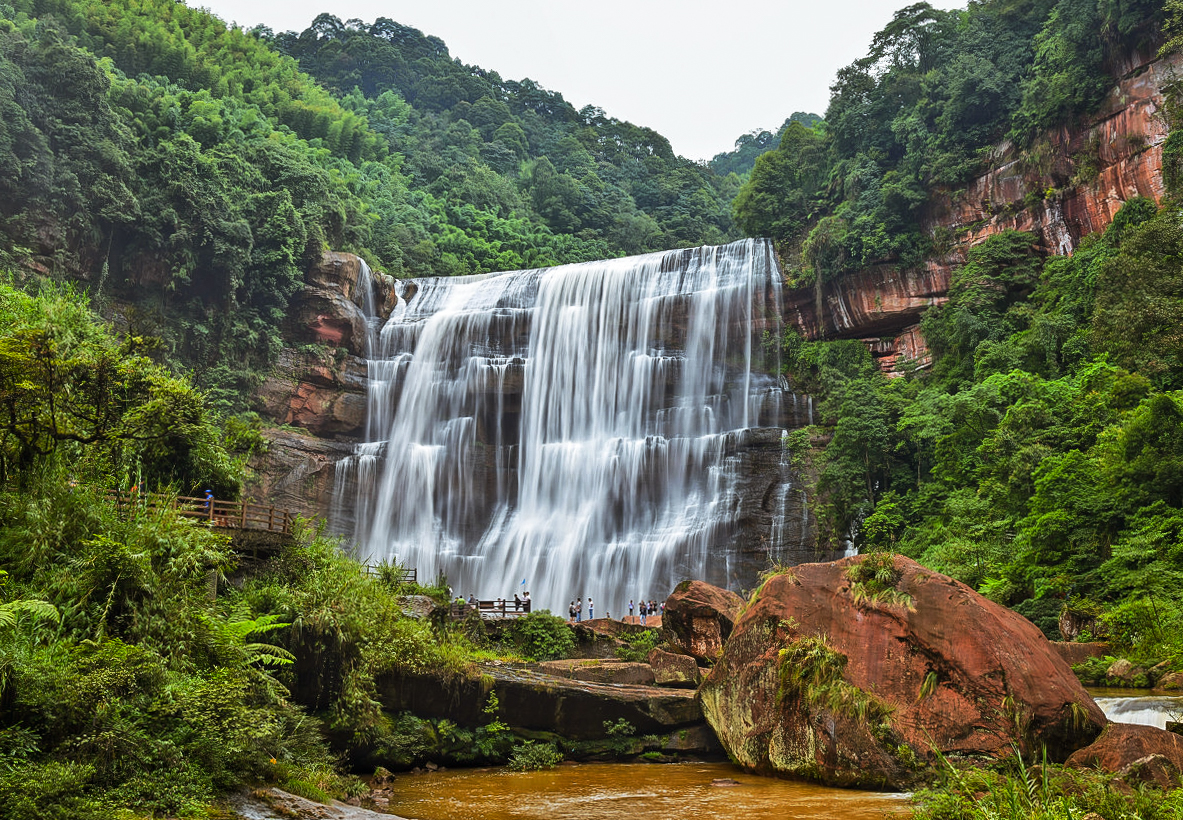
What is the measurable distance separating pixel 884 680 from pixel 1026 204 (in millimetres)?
27227

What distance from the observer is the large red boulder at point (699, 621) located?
16.3 meters

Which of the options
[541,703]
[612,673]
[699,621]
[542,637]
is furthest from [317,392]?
[541,703]

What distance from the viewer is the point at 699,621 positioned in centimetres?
1648

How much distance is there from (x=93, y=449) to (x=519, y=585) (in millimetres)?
18663

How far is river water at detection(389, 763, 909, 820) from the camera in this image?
27.9ft

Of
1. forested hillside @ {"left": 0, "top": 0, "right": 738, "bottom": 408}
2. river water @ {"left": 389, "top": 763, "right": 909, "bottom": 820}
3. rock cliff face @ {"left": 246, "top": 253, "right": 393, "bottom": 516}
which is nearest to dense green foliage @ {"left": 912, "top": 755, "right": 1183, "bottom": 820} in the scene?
river water @ {"left": 389, "top": 763, "right": 909, "bottom": 820}

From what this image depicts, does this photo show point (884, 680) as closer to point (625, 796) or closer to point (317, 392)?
point (625, 796)

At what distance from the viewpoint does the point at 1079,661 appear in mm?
15094

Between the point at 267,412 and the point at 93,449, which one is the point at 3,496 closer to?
the point at 93,449

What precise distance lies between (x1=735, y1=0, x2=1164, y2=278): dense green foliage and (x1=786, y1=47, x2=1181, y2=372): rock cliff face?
1.44 feet

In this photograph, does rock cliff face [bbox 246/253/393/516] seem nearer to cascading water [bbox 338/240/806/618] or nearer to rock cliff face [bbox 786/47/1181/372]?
cascading water [bbox 338/240/806/618]

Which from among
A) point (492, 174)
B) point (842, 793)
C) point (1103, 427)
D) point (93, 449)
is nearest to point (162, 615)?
point (93, 449)

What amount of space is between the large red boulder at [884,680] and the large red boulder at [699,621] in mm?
4678

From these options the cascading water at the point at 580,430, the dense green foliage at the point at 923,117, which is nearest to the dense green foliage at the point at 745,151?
the dense green foliage at the point at 923,117
